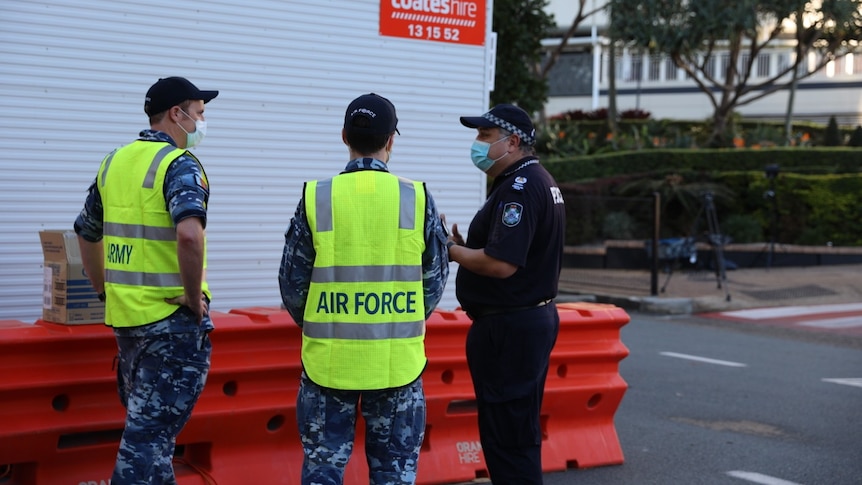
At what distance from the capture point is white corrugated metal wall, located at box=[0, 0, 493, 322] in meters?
6.64

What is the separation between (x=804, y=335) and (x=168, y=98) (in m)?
11.6

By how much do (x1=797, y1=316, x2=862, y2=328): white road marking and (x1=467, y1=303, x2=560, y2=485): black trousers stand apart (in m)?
11.4

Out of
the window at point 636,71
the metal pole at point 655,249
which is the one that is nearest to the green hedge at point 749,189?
the metal pole at point 655,249

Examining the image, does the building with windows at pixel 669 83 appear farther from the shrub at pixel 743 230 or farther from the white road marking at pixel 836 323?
the white road marking at pixel 836 323

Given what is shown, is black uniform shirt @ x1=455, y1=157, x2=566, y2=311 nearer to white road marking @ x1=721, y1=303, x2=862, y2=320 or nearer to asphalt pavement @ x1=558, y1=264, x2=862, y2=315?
white road marking @ x1=721, y1=303, x2=862, y2=320

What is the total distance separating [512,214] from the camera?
4598 millimetres

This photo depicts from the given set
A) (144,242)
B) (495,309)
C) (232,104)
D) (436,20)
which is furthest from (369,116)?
(436,20)

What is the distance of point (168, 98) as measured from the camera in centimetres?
448

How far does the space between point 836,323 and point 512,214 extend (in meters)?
12.0

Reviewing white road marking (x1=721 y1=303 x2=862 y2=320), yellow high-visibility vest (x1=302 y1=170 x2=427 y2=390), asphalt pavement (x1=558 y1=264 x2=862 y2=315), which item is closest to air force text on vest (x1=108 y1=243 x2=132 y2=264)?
yellow high-visibility vest (x1=302 y1=170 x2=427 y2=390)

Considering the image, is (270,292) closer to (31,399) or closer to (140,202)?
(31,399)

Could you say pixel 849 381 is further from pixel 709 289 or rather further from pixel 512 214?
pixel 709 289

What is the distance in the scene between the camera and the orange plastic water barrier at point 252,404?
5020 millimetres

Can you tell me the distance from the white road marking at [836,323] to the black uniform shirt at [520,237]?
37.3 feet
